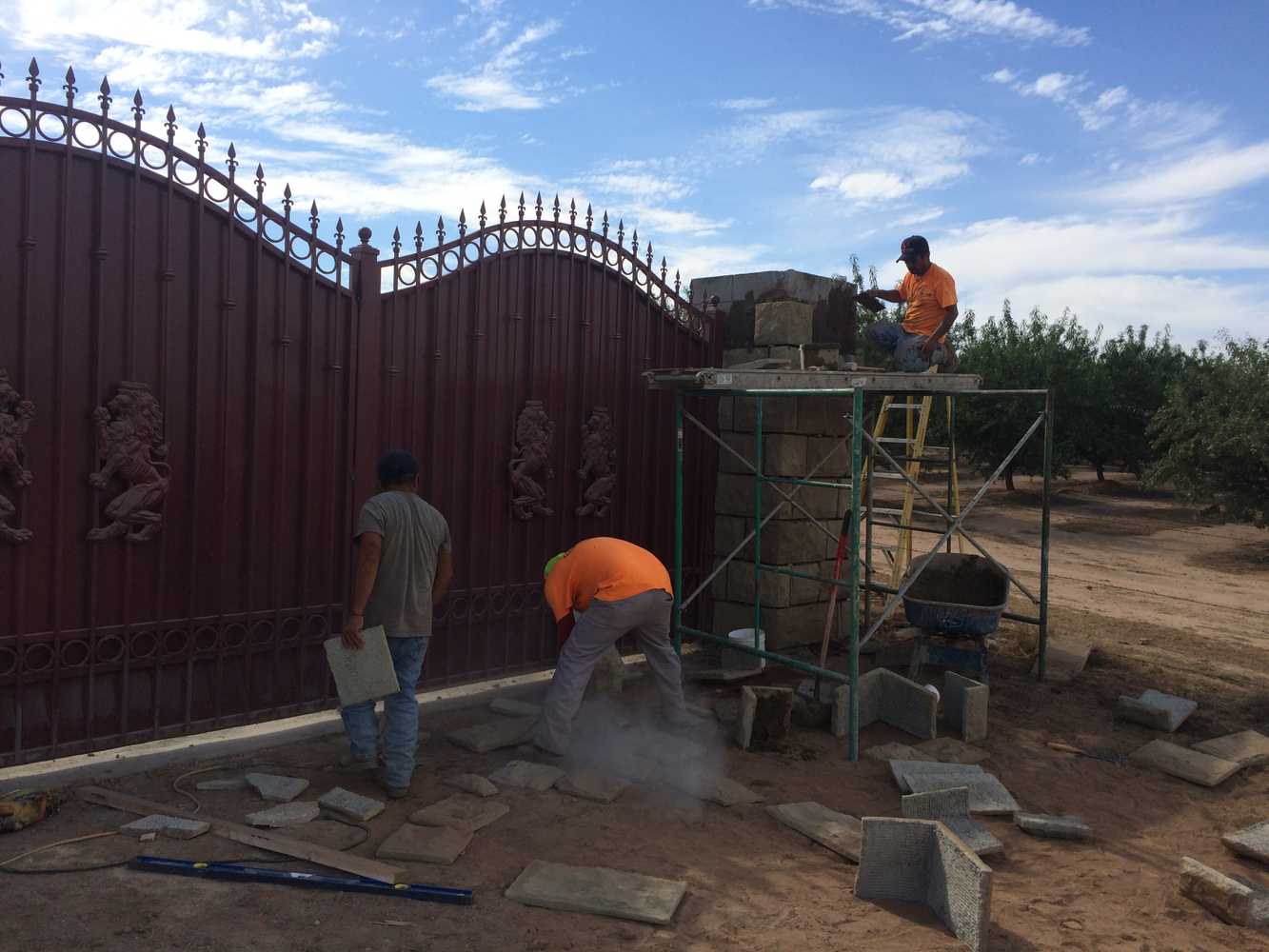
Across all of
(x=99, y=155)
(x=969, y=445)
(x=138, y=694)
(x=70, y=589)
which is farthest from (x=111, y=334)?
(x=969, y=445)

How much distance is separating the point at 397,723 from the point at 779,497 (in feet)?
11.9

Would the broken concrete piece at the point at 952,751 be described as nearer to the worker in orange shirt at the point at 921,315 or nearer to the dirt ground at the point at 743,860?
the dirt ground at the point at 743,860

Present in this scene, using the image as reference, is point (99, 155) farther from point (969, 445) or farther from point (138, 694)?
point (969, 445)

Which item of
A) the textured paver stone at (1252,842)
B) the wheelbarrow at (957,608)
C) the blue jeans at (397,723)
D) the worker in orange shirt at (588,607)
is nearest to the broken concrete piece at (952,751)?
the wheelbarrow at (957,608)

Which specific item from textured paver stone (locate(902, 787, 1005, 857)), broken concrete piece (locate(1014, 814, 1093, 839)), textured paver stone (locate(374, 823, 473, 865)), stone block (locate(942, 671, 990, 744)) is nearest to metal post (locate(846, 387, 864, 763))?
stone block (locate(942, 671, 990, 744))

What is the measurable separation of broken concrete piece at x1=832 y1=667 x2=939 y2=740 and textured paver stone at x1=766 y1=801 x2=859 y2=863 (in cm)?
114

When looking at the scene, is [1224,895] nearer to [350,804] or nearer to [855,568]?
[855,568]

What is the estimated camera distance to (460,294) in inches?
240

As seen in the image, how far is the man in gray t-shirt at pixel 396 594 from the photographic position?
4.64m

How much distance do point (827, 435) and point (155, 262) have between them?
4.86 meters

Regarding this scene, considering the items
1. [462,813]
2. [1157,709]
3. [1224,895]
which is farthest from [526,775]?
[1157,709]

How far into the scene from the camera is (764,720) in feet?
18.5

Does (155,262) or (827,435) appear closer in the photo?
(155,262)

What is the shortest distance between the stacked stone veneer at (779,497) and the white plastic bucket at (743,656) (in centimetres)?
30
